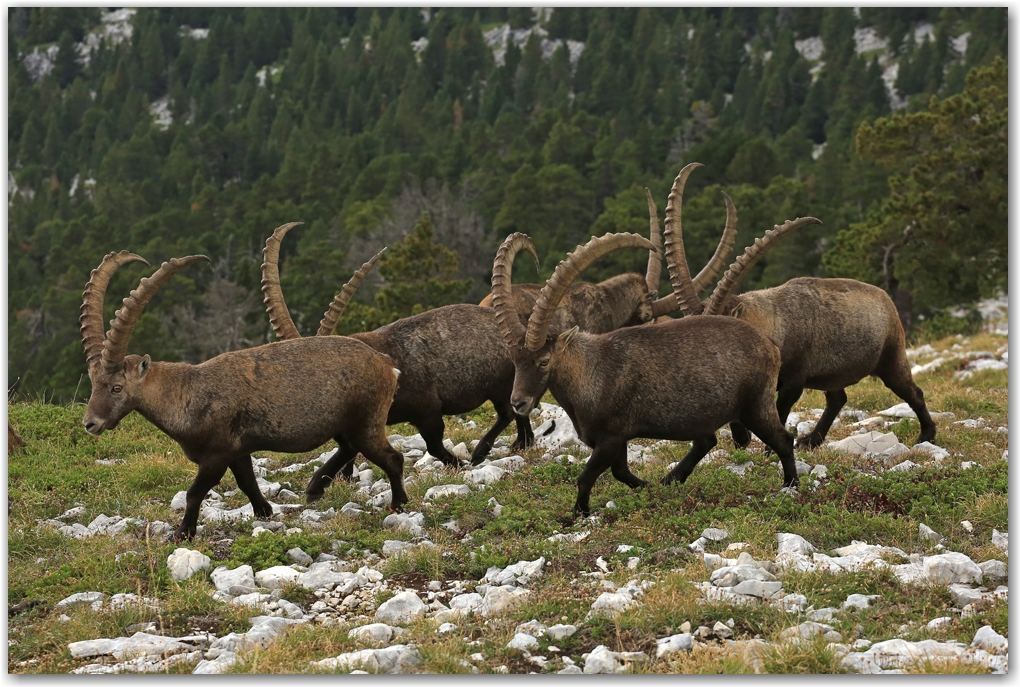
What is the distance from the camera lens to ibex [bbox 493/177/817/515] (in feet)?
33.1

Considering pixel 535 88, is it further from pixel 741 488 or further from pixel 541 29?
pixel 741 488

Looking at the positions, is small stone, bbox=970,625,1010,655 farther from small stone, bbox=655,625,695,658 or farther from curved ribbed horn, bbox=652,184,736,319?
curved ribbed horn, bbox=652,184,736,319

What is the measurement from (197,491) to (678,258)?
6409 millimetres

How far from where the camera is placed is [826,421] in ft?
43.5

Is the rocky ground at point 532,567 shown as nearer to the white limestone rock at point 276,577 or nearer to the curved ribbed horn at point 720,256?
the white limestone rock at point 276,577

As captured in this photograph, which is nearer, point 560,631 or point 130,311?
point 560,631

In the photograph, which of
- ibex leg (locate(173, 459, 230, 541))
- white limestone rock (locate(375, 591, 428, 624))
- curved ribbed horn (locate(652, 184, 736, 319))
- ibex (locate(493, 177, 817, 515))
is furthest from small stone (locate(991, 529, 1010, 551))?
ibex leg (locate(173, 459, 230, 541))

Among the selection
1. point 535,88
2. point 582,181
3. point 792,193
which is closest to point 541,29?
point 535,88

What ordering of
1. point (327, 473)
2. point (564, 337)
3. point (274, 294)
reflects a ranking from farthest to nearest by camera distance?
point (274, 294), point (327, 473), point (564, 337)

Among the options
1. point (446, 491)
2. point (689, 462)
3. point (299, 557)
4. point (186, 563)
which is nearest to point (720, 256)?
point (689, 462)

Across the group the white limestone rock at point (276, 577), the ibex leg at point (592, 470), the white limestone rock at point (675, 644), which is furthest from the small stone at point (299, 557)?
the white limestone rock at point (675, 644)

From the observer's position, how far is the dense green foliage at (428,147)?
46.2 m

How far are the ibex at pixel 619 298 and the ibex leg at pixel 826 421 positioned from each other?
2161 millimetres

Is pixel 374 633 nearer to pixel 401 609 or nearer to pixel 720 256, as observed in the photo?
pixel 401 609
